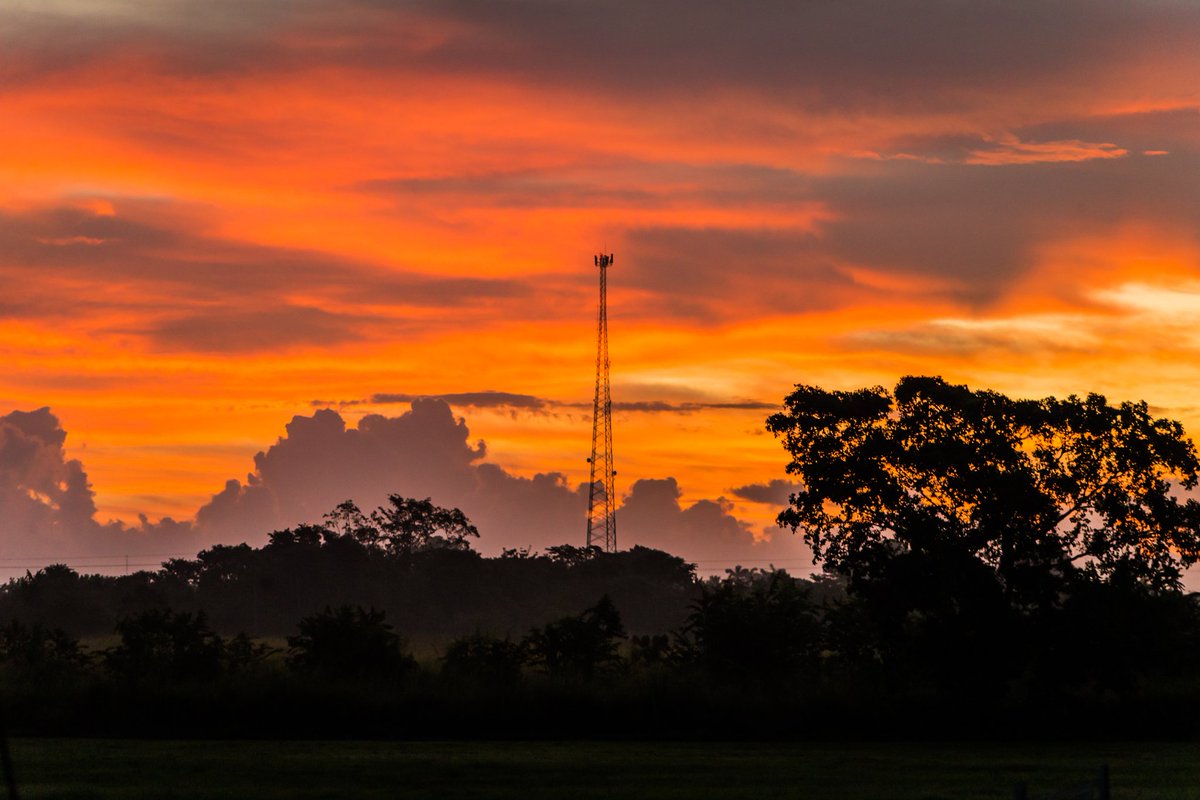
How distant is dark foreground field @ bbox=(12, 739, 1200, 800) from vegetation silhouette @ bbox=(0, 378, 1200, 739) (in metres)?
3.91

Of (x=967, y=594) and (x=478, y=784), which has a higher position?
(x=967, y=594)

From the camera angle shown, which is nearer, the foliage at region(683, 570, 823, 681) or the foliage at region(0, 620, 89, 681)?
the foliage at region(0, 620, 89, 681)

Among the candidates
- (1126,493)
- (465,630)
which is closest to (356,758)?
(1126,493)

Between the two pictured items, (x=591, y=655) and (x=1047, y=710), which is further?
(x=591, y=655)

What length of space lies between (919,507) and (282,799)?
2948 cm

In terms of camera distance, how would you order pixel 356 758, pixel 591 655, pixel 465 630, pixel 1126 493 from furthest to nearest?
pixel 465 630
pixel 591 655
pixel 1126 493
pixel 356 758

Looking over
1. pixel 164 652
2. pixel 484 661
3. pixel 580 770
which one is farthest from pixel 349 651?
pixel 580 770

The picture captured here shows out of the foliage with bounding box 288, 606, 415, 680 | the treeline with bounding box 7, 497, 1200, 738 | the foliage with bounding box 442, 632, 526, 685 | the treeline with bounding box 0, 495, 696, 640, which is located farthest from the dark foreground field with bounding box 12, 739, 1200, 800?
the treeline with bounding box 0, 495, 696, 640

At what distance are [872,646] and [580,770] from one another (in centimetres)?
2199

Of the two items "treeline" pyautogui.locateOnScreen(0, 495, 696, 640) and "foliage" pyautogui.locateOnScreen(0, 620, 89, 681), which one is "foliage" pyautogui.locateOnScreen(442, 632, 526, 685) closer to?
"foliage" pyautogui.locateOnScreen(0, 620, 89, 681)

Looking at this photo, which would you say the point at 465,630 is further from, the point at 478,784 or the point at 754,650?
the point at 478,784

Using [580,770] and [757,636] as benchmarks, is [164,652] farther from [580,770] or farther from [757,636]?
[580,770]

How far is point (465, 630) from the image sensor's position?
12556 cm

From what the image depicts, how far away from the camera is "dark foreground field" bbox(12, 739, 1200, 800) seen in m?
32.6
